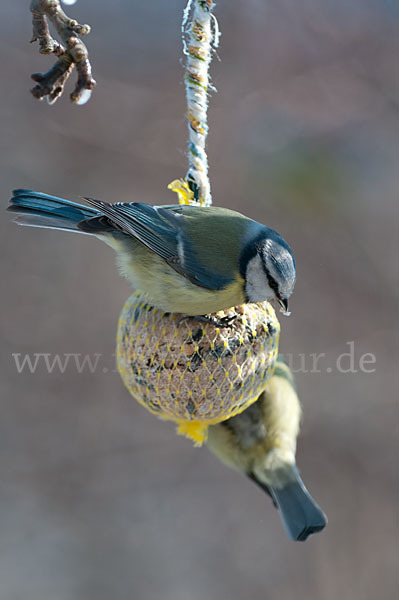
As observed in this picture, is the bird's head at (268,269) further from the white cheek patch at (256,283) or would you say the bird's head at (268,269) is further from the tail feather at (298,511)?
the tail feather at (298,511)

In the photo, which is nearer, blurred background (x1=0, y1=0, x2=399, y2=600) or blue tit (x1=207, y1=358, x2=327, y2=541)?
blue tit (x1=207, y1=358, x2=327, y2=541)

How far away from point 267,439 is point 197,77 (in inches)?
46.8

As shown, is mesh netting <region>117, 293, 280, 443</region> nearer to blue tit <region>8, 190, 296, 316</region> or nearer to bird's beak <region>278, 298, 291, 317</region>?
blue tit <region>8, 190, 296, 316</region>

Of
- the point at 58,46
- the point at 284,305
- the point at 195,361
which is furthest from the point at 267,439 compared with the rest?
the point at 58,46

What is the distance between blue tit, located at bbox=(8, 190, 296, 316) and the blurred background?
72.8 inches

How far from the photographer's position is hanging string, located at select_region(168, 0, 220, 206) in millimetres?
1689

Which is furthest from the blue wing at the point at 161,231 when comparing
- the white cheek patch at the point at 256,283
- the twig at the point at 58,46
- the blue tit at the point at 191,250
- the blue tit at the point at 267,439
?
the blue tit at the point at 267,439

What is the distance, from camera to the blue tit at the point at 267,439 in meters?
2.15

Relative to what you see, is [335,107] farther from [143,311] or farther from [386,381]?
[143,311]

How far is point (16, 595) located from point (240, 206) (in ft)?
8.17

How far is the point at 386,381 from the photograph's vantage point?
3.78 m

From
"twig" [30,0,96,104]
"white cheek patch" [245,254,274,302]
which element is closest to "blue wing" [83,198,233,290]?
"white cheek patch" [245,254,274,302]

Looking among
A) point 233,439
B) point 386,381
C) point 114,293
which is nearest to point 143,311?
point 233,439

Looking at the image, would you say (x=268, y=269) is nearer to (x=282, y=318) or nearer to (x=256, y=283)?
(x=256, y=283)
